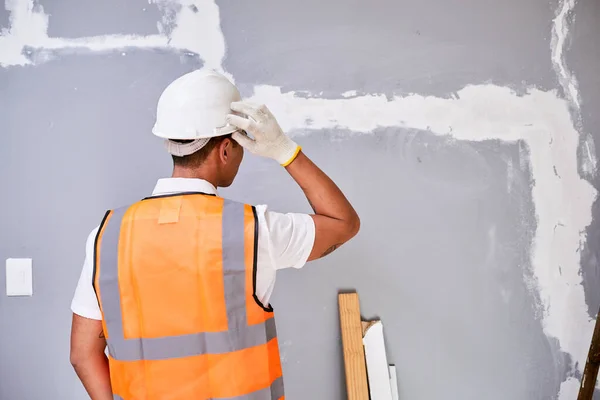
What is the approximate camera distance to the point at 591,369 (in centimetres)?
176

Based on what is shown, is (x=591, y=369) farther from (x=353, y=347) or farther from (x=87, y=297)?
(x=87, y=297)

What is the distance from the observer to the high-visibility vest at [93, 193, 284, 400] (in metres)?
1.12

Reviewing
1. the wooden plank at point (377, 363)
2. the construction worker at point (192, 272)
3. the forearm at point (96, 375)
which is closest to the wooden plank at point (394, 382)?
the wooden plank at point (377, 363)

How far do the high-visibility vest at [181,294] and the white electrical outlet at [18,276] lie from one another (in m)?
0.78

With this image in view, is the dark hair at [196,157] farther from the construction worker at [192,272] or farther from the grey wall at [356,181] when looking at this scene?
the grey wall at [356,181]

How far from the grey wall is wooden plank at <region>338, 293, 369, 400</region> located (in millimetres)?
54

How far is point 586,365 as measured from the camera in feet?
5.85

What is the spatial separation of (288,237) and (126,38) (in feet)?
3.36

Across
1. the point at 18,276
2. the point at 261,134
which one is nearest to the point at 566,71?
the point at 261,134

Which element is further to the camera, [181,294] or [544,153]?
[544,153]

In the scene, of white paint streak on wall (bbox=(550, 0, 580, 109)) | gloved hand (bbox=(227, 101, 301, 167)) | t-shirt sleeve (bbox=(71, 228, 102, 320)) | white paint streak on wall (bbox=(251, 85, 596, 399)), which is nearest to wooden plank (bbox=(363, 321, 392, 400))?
white paint streak on wall (bbox=(251, 85, 596, 399))

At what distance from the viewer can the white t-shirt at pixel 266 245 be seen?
1149 mm

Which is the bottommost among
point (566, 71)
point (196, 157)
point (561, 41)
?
point (196, 157)

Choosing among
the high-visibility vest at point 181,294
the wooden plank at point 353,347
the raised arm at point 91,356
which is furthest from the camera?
the wooden plank at point 353,347
